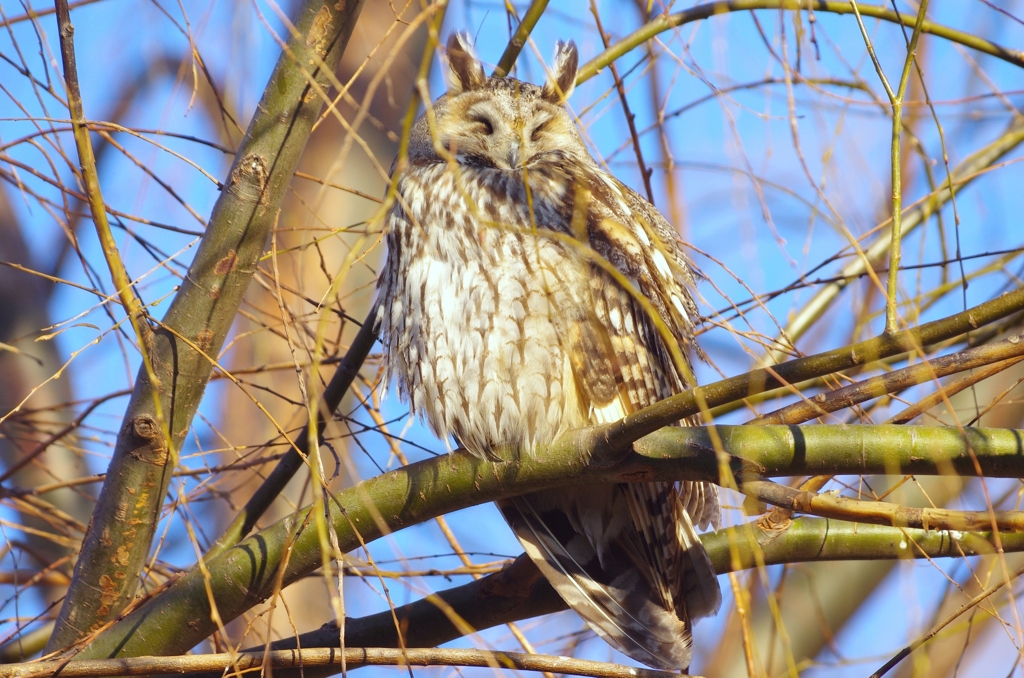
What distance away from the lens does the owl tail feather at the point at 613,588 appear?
2.61 metres

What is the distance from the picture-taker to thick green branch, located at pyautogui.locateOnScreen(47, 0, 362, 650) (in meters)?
2.08

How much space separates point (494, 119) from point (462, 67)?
31 cm

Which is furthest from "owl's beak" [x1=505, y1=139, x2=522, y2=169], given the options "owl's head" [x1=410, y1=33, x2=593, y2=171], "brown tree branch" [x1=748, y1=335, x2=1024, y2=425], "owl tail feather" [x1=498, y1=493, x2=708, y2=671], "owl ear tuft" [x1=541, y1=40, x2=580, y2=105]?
"brown tree branch" [x1=748, y1=335, x2=1024, y2=425]

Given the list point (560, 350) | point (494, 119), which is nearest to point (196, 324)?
point (560, 350)

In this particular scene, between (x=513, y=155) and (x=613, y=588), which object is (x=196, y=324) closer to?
(x=513, y=155)

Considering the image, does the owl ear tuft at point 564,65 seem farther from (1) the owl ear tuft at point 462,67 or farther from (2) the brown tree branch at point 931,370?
(2) the brown tree branch at point 931,370

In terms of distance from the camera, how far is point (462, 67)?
126 inches

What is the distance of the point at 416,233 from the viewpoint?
8.48ft

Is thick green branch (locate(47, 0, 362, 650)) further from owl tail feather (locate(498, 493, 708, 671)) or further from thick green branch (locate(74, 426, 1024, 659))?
owl tail feather (locate(498, 493, 708, 671))

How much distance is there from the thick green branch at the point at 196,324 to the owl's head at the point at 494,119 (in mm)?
852

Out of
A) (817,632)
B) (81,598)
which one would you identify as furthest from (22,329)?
(817,632)

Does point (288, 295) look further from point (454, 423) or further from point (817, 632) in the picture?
point (817, 632)

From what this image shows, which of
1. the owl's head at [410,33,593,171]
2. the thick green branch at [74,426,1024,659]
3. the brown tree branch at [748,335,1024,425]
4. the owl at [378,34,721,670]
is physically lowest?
the brown tree branch at [748,335,1024,425]

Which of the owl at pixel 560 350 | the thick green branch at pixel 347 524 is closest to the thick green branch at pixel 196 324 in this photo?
the thick green branch at pixel 347 524
